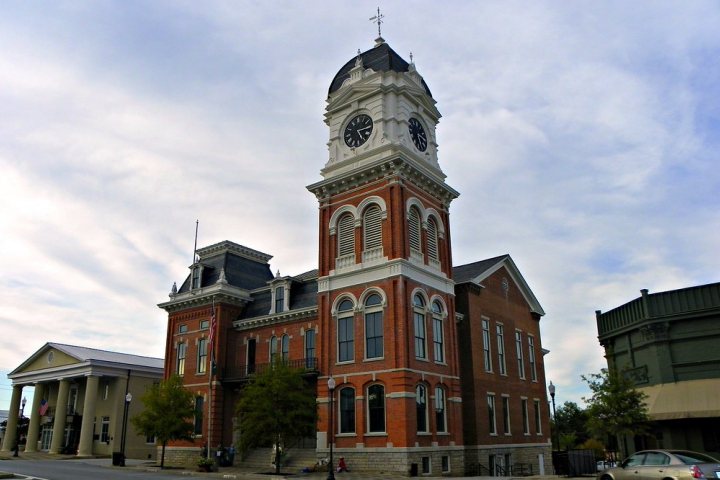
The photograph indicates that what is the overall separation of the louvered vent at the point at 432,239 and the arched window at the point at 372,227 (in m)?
3.82

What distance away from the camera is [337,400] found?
32.6 m

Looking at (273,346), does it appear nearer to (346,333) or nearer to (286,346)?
(286,346)

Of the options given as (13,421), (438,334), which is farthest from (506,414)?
(13,421)

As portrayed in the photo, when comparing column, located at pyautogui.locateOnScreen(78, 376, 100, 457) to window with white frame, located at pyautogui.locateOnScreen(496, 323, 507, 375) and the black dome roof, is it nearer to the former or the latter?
the black dome roof

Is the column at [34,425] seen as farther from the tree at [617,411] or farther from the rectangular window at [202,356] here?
the tree at [617,411]

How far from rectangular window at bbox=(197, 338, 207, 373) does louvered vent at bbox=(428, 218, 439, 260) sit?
1808cm

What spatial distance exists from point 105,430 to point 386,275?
34057 mm

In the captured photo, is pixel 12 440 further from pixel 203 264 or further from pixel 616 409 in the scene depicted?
pixel 616 409

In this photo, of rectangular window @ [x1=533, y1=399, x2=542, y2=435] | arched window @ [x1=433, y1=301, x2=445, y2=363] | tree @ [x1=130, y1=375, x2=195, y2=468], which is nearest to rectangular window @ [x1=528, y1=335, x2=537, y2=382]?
rectangular window @ [x1=533, y1=399, x2=542, y2=435]

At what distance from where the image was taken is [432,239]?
120ft

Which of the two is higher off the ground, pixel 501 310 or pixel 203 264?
pixel 203 264

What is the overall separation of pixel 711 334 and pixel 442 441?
48.3 ft

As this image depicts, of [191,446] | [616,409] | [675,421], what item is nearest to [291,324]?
[191,446]

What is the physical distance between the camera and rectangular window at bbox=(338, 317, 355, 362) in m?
33.1
